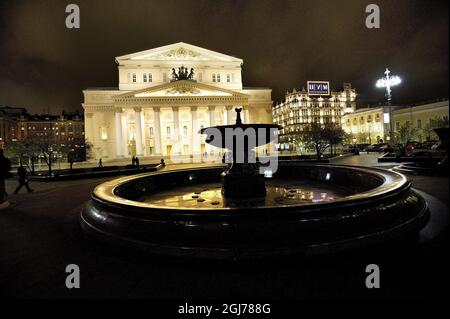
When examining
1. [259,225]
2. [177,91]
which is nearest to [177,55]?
[177,91]

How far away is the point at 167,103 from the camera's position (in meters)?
47.5

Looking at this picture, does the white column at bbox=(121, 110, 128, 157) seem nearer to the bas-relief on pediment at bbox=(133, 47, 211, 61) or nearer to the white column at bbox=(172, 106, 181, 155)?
the white column at bbox=(172, 106, 181, 155)

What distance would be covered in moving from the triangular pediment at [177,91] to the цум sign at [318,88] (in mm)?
23243

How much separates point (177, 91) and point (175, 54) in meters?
10.2

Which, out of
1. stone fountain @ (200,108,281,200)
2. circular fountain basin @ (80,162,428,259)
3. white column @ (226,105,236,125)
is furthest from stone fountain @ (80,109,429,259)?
white column @ (226,105,236,125)

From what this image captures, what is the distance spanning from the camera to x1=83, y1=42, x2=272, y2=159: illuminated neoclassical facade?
4756 cm

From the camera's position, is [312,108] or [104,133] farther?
[312,108]

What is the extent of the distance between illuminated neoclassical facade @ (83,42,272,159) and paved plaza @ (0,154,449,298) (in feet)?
145

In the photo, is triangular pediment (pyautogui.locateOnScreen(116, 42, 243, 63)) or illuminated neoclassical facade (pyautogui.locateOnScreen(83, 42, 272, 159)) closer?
illuminated neoclassical facade (pyautogui.locateOnScreen(83, 42, 272, 159))

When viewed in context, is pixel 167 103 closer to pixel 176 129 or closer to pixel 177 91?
pixel 177 91
